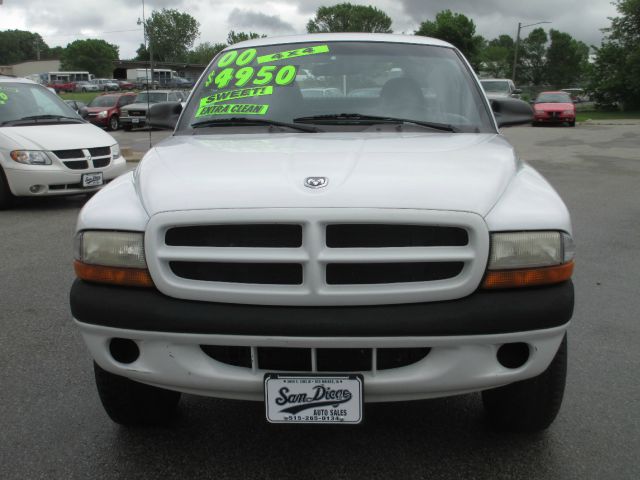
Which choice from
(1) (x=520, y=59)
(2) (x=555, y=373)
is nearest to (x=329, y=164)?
(2) (x=555, y=373)

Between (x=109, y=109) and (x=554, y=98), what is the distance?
58.4ft

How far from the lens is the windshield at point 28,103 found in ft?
28.0

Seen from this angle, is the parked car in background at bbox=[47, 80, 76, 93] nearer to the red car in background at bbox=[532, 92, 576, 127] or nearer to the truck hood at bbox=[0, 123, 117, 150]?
the red car in background at bbox=[532, 92, 576, 127]

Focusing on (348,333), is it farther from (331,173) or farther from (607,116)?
(607,116)

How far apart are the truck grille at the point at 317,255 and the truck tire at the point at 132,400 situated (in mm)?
602

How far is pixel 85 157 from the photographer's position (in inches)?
327

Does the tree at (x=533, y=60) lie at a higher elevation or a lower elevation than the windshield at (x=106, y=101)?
higher

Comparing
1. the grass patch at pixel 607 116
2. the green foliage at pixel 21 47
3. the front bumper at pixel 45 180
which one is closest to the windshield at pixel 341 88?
the front bumper at pixel 45 180

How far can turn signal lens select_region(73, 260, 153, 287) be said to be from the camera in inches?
87.0

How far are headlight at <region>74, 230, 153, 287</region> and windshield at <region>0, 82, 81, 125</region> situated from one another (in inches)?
274

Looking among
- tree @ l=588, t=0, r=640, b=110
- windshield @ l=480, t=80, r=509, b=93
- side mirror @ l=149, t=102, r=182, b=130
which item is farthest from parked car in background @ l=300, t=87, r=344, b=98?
tree @ l=588, t=0, r=640, b=110

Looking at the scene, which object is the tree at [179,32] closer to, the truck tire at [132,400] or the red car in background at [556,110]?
the red car in background at [556,110]

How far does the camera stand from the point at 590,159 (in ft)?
44.8

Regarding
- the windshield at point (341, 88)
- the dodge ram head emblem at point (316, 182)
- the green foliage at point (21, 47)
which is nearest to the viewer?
the dodge ram head emblem at point (316, 182)
